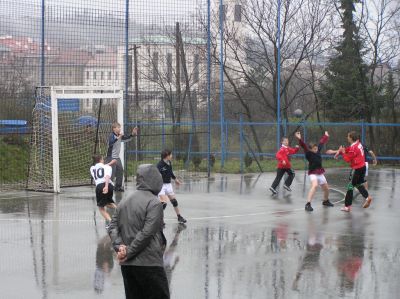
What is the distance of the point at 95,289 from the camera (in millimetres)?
8828

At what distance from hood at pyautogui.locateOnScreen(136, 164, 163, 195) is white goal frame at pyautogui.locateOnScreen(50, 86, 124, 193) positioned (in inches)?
508

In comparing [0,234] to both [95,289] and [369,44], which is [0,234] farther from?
[369,44]

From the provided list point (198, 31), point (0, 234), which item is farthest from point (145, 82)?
point (0, 234)

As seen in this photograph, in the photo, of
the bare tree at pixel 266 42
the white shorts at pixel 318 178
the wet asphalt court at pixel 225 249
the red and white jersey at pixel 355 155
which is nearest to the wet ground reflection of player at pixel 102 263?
the wet asphalt court at pixel 225 249

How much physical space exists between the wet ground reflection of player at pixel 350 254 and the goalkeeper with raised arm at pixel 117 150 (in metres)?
7.02

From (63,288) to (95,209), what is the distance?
7.23m

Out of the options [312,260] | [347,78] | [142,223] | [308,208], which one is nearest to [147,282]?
[142,223]

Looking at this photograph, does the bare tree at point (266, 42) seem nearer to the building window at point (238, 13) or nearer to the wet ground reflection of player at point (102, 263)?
the building window at point (238, 13)

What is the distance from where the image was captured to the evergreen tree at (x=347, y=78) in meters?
36.0

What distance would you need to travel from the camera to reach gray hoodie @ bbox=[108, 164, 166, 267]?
20.5 feet

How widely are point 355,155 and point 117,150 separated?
21.9 ft

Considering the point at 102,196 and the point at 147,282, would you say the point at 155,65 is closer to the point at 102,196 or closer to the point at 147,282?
the point at 102,196

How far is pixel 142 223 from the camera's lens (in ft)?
20.8

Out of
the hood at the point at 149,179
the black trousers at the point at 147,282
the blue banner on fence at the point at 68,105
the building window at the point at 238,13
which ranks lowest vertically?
the black trousers at the point at 147,282
